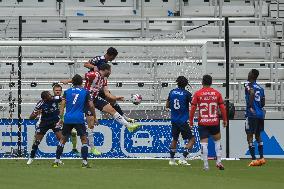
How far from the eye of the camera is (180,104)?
20.4 m

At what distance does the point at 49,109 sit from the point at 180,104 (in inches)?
131

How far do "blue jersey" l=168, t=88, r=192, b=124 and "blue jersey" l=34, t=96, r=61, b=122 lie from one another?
9.59ft

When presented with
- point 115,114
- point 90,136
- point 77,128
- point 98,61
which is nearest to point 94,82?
point 98,61

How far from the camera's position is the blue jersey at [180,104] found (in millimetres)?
20344

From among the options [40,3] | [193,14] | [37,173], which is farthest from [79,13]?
[37,173]

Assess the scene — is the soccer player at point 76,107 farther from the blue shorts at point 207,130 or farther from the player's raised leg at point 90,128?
the blue shorts at point 207,130

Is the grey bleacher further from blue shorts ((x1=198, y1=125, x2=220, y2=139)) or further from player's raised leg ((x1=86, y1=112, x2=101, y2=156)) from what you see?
blue shorts ((x1=198, y1=125, x2=220, y2=139))

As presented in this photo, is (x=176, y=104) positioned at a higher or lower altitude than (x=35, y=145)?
higher

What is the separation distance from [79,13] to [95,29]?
1.99 metres

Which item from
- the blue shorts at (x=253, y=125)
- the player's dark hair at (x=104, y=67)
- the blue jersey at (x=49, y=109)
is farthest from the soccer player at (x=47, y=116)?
the blue shorts at (x=253, y=125)

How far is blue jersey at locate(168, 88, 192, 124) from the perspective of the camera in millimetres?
20344

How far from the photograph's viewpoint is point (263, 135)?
78.2 feet

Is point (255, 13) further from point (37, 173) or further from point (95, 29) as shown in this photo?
point (37, 173)

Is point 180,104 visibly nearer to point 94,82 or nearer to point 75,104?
point 94,82
